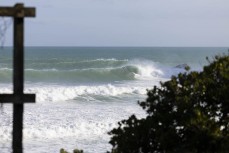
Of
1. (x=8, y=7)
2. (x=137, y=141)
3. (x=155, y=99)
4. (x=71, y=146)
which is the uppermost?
(x=8, y=7)

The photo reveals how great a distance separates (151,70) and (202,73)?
166 feet

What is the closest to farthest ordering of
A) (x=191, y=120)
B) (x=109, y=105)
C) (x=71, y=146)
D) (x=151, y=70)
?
(x=191, y=120) < (x=71, y=146) < (x=109, y=105) < (x=151, y=70)

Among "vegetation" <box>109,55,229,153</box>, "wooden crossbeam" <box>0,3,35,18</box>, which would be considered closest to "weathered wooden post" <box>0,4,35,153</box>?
"wooden crossbeam" <box>0,3,35,18</box>

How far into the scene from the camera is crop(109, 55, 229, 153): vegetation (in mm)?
Answer: 7707

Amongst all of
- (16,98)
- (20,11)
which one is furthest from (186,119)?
(20,11)

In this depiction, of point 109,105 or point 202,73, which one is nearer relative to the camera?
point 202,73

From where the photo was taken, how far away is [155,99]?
27.6 ft

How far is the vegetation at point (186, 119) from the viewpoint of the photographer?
303 inches

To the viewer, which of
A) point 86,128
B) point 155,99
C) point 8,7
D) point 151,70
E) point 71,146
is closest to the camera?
point 8,7

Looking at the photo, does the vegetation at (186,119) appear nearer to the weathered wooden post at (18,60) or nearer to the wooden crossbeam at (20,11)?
the weathered wooden post at (18,60)

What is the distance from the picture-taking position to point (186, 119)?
306 inches

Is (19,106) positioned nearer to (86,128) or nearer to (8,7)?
(8,7)

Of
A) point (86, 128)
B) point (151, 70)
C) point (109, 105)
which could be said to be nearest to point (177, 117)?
point (86, 128)

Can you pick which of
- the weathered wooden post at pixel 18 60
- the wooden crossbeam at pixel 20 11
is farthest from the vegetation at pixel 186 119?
the wooden crossbeam at pixel 20 11
